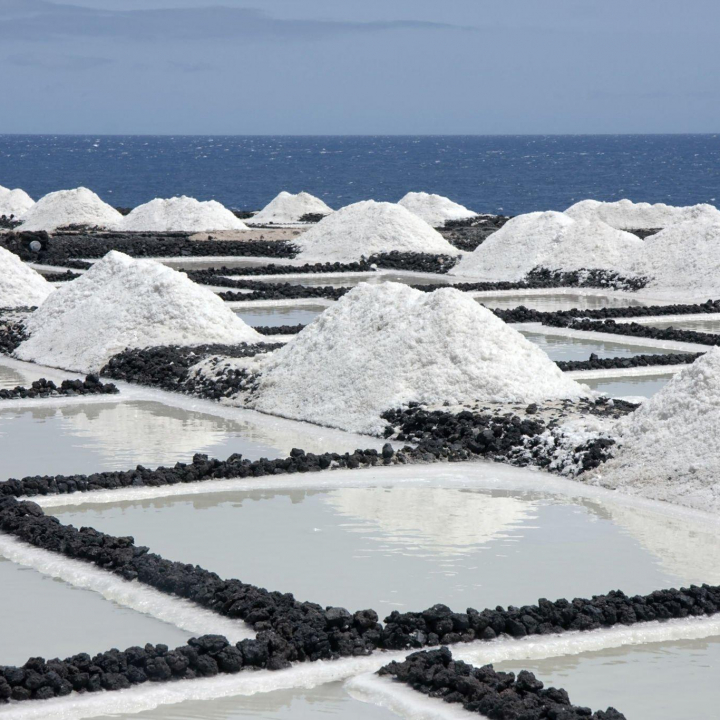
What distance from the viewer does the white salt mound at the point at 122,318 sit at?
15492 mm

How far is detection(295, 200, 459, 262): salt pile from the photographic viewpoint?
29.9 metres

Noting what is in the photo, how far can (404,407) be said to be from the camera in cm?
1177

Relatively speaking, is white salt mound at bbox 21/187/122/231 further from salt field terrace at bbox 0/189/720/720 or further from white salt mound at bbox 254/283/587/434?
white salt mound at bbox 254/283/587/434

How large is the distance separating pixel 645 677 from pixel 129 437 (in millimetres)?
6108

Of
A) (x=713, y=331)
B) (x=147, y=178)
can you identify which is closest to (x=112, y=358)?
(x=713, y=331)

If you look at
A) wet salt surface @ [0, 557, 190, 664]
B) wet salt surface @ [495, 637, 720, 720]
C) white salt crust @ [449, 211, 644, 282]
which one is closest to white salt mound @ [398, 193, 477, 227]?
white salt crust @ [449, 211, 644, 282]

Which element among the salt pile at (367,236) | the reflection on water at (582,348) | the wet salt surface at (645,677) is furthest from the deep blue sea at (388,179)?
the wet salt surface at (645,677)

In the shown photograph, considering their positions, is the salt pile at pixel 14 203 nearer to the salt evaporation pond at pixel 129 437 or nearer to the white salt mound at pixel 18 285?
the white salt mound at pixel 18 285

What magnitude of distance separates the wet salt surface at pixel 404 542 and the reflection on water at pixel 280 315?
9.83 meters

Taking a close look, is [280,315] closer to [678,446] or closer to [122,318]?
[122,318]

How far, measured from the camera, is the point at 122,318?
1577 centimetres

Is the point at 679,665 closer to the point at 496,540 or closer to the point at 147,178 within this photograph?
the point at 496,540

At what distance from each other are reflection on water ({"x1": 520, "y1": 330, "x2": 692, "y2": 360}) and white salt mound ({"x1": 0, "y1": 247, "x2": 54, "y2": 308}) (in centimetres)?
667

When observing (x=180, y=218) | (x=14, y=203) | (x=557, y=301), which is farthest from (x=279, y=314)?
(x=14, y=203)
